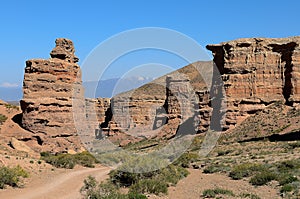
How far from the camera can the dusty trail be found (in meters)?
14.8

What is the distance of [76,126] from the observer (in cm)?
3966

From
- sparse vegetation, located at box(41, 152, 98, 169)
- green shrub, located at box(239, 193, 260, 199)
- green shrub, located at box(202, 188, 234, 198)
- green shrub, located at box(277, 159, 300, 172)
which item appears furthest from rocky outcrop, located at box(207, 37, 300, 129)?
green shrub, located at box(239, 193, 260, 199)

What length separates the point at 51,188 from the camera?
16688mm

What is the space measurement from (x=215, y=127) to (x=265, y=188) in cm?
2914

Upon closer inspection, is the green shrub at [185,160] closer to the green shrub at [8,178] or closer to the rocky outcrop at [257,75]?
the green shrub at [8,178]

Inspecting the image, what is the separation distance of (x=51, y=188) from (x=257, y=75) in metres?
32.9

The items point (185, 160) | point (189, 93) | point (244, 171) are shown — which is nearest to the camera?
point (244, 171)

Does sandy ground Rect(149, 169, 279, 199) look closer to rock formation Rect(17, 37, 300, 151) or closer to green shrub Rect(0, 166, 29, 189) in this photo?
green shrub Rect(0, 166, 29, 189)

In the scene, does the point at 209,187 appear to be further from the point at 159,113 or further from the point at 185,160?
the point at 159,113

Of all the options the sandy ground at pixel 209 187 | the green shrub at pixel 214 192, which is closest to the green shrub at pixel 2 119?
the sandy ground at pixel 209 187

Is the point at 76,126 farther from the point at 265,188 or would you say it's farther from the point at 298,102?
the point at 265,188

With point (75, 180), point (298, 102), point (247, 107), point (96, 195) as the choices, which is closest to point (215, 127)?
point (247, 107)

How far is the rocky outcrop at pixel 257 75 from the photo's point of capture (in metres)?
43.3

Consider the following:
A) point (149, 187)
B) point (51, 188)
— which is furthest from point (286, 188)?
point (51, 188)
